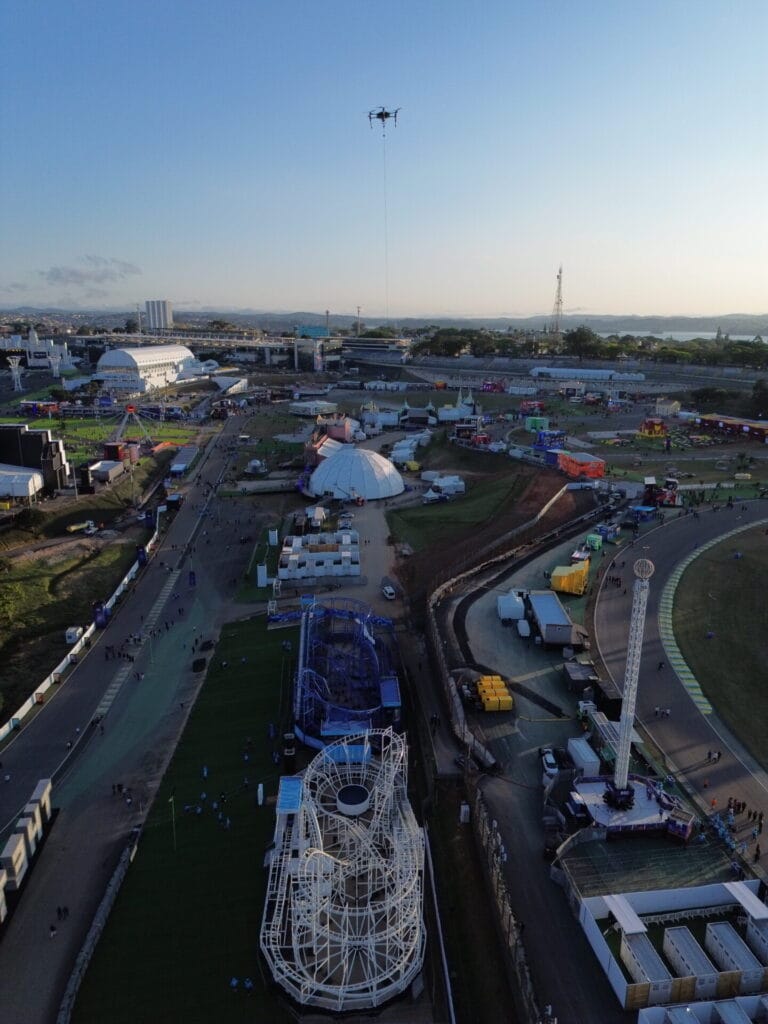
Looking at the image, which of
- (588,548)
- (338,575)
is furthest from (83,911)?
(588,548)

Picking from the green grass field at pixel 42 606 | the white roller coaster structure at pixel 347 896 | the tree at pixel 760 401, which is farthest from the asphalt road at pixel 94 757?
the tree at pixel 760 401

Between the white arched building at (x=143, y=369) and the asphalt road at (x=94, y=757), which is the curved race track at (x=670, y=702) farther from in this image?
the white arched building at (x=143, y=369)

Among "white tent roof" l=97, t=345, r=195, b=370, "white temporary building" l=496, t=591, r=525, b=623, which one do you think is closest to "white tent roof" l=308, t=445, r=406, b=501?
"white temporary building" l=496, t=591, r=525, b=623

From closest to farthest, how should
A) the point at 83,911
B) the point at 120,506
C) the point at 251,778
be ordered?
the point at 83,911
the point at 251,778
the point at 120,506

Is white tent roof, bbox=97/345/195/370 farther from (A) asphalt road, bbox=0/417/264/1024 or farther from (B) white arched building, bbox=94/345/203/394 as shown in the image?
(A) asphalt road, bbox=0/417/264/1024

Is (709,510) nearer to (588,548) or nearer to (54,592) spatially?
(588,548)

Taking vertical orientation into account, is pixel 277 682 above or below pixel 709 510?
below
